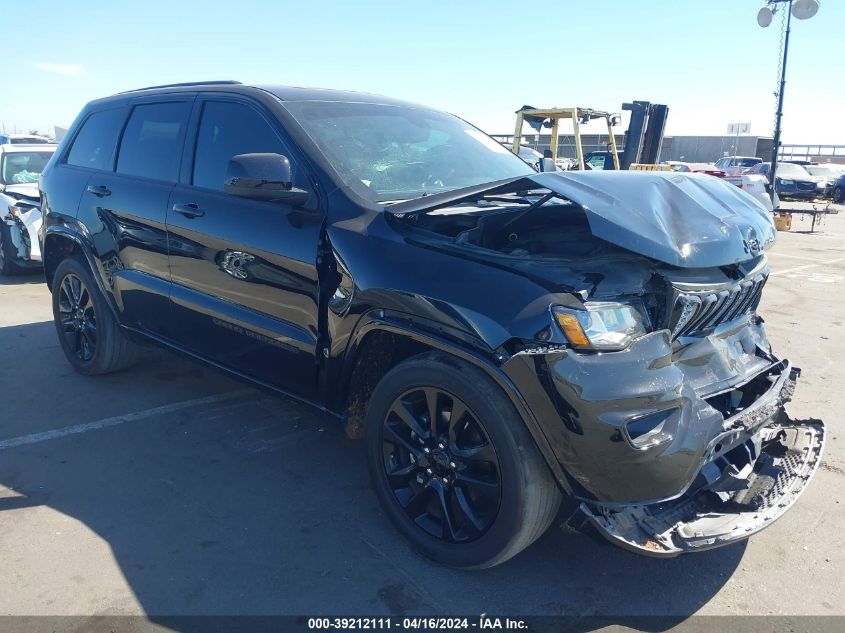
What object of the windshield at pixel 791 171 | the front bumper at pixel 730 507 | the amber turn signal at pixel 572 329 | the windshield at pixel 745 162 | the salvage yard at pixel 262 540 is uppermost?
the amber turn signal at pixel 572 329

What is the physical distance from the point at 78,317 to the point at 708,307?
430cm

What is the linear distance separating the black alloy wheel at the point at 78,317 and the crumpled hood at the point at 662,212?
3.00 m

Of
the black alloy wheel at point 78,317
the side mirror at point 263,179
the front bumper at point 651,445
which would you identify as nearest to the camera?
the front bumper at point 651,445

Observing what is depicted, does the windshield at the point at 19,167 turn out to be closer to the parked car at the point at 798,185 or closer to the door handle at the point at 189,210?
the door handle at the point at 189,210

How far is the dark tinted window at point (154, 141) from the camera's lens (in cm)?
407

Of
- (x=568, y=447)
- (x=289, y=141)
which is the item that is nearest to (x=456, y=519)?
(x=568, y=447)

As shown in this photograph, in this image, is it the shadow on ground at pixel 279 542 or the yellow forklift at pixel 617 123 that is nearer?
the shadow on ground at pixel 279 542

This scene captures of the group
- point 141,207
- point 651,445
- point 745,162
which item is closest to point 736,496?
point 651,445

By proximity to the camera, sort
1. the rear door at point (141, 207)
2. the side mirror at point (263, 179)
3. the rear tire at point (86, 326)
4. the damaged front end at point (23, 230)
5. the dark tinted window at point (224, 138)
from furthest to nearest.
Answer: the damaged front end at point (23, 230) → the rear tire at point (86, 326) → the rear door at point (141, 207) → the dark tinted window at point (224, 138) → the side mirror at point (263, 179)

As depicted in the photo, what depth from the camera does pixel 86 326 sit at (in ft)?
16.4

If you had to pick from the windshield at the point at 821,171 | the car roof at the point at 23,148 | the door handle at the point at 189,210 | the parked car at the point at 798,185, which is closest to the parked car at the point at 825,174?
the windshield at the point at 821,171

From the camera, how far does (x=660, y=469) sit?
2363mm

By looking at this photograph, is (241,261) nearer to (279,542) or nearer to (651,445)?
(279,542)

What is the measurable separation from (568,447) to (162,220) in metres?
2.73
